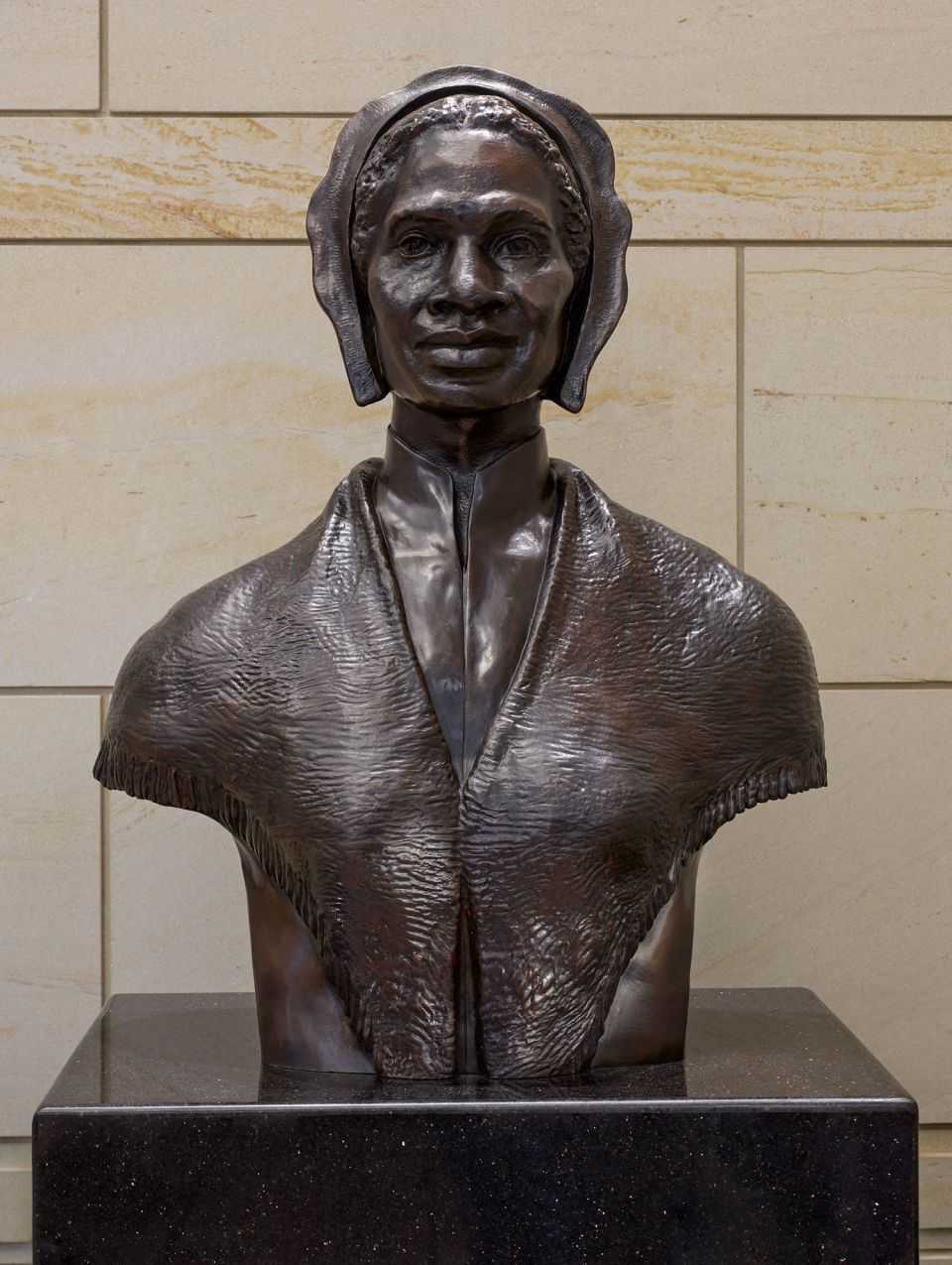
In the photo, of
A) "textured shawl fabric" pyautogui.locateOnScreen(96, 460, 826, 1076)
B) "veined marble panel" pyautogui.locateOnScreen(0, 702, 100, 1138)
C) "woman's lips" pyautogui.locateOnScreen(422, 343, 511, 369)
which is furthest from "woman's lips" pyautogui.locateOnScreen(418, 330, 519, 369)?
"veined marble panel" pyautogui.locateOnScreen(0, 702, 100, 1138)

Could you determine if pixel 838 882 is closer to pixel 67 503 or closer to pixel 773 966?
pixel 773 966

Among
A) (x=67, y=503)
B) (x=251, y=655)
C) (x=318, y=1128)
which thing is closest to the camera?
(x=318, y=1128)

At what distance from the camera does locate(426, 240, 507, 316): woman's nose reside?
2502 millimetres

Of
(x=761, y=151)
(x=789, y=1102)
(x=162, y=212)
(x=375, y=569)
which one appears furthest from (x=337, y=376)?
(x=789, y=1102)

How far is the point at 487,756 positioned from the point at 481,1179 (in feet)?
1.55

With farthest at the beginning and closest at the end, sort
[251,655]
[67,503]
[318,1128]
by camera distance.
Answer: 1. [67,503]
2. [251,655]
3. [318,1128]

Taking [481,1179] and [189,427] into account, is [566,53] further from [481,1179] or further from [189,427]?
[481,1179]

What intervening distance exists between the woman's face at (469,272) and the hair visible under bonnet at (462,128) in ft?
0.04

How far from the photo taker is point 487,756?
2.47m

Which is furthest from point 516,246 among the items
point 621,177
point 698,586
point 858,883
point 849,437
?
point 858,883

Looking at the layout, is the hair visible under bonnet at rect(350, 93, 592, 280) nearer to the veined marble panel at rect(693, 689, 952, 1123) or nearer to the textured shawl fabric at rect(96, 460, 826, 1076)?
the textured shawl fabric at rect(96, 460, 826, 1076)

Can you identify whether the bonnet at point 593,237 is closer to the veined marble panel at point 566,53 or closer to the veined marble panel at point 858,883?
the veined marble panel at point 566,53

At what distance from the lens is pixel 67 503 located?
11.6ft

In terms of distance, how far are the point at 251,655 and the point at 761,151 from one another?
1490mm
